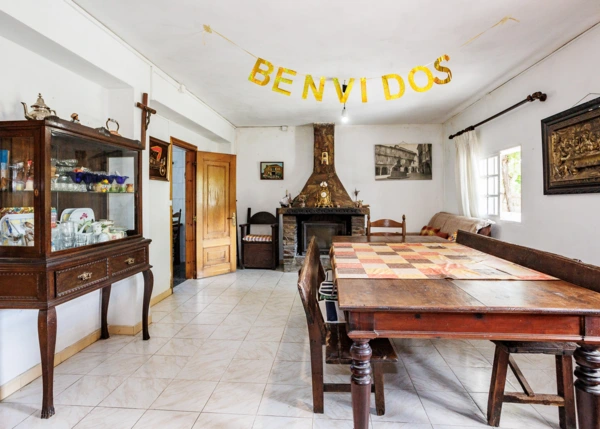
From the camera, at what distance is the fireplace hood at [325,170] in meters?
5.55

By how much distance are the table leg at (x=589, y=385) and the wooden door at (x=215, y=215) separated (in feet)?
13.8

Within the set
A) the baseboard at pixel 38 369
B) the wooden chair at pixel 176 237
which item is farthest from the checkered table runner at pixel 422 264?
the wooden chair at pixel 176 237

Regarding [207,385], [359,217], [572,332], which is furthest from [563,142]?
[207,385]

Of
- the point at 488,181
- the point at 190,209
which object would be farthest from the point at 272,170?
the point at 488,181

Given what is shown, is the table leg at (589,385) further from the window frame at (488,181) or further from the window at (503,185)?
the window frame at (488,181)

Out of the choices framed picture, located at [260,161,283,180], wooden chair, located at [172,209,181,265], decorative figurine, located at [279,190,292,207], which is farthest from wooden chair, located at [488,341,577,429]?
wooden chair, located at [172,209,181,265]

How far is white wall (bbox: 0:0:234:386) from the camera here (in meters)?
1.88

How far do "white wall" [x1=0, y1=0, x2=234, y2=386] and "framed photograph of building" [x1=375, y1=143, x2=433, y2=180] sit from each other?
11.7 ft

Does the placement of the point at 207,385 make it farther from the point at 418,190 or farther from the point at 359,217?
the point at 418,190

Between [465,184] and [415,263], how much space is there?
3179 millimetres

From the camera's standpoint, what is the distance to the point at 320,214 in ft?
17.5

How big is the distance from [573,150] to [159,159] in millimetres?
3995

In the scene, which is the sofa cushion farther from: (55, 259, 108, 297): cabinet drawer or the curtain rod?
(55, 259, 108, 297): cabinet drawer

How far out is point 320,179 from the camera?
559cm
